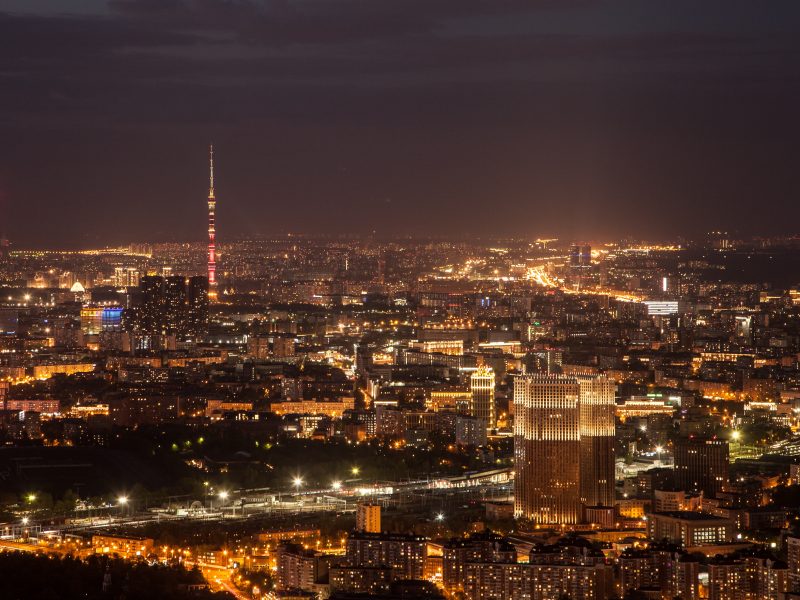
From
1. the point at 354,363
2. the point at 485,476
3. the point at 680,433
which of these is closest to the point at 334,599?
the point at 485,476

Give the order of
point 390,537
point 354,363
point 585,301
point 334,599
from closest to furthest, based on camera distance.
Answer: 1. point 334,599
2. point 390,537
3. point 354,363
4. point 585,301

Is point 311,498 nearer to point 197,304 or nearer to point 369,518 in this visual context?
point 369,518

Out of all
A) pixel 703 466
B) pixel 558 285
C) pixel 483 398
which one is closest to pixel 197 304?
pixel 558 285

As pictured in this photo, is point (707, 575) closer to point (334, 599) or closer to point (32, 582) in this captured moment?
point (334, 599)

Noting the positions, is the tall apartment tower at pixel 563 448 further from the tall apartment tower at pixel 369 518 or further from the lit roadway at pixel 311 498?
the tall apartment tower at pixel 369 518

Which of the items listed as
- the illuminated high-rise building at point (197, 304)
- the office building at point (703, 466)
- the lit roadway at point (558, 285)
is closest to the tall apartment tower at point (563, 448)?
the office building at point (703, 466)

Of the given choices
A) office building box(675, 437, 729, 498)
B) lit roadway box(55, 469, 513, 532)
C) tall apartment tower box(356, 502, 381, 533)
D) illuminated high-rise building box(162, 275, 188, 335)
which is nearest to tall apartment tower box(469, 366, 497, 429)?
lit roadway box(55, 469, 513, 532)
